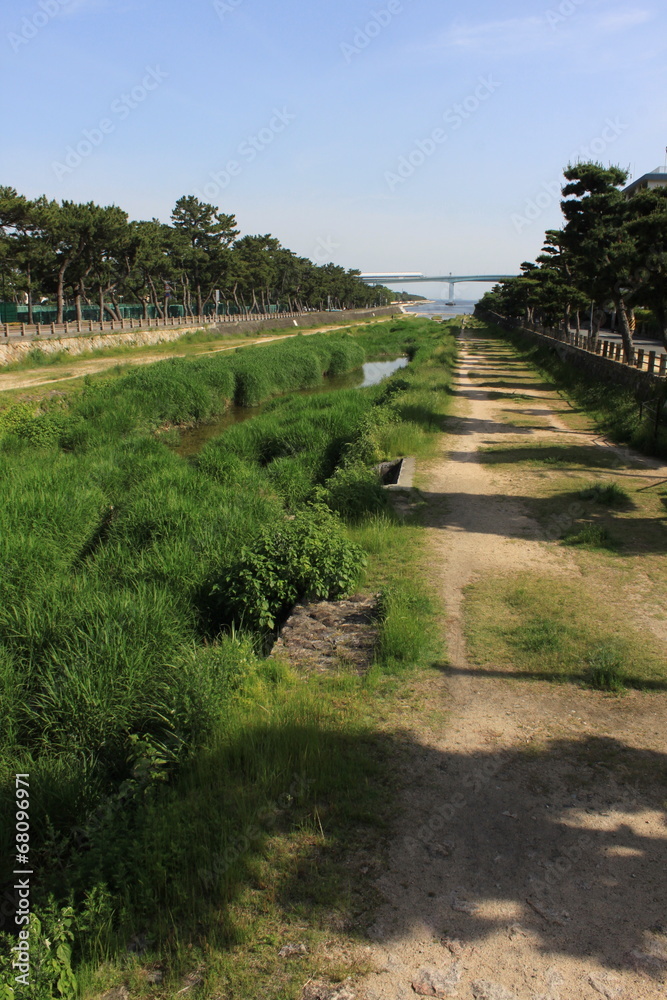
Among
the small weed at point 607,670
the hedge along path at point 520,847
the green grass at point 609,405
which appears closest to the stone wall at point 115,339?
the green grass at point 609,405

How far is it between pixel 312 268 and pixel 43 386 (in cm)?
10818

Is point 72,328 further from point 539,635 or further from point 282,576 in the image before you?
point 539,635

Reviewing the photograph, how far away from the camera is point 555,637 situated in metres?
6.23

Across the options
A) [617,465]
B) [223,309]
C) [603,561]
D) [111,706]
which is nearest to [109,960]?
[111,706]

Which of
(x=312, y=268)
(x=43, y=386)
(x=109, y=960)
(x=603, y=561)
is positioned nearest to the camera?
(x=109, y=960)

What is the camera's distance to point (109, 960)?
3.40 meters

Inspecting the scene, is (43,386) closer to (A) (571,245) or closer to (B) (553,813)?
(A) (571,245)

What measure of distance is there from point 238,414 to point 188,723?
2163 centimetres

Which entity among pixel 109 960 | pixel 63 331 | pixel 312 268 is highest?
pixel 312 268

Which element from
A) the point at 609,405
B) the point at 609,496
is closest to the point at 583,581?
the point at 609,496

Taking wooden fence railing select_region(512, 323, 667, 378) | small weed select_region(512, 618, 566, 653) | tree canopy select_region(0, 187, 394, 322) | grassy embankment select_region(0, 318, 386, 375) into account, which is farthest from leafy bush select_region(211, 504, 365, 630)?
tree canopy select_region(0, 187, 394, 322)

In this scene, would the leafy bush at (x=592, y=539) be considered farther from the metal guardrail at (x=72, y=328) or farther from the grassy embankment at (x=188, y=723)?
the metal guardrail at (x=72, y=328)

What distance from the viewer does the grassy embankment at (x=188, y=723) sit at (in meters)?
3.51

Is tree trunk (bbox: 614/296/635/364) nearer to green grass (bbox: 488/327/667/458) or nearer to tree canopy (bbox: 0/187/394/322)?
green grass (bbox: 488/327/667/458)
